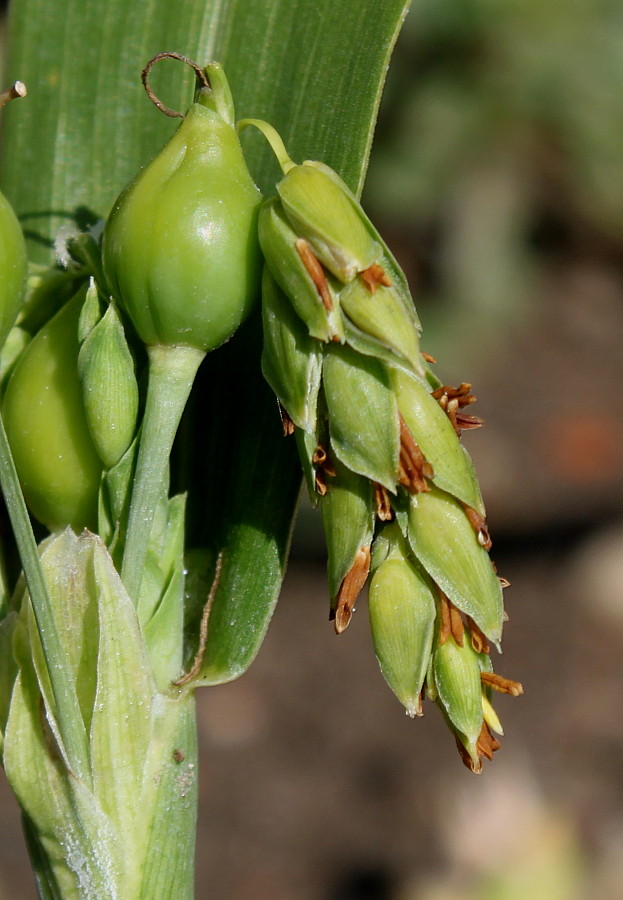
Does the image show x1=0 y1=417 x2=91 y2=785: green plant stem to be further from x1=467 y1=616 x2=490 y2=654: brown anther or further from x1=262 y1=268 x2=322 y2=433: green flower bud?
x1=467 y1=616 x2=490 y2=654: brown anther

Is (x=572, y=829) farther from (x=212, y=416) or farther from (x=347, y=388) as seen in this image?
(x=347, y=388)

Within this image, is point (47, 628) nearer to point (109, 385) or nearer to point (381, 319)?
point (109, 385)

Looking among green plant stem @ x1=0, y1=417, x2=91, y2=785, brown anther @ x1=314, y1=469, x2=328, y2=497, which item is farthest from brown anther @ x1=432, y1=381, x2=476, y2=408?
green plant stem @ x1=0, y1=417, x2=91, y2=785

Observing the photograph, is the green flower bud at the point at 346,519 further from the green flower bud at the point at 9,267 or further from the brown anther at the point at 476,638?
the green flower bud at the point at 9,267

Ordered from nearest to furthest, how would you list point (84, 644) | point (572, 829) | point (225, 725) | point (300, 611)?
point (84, 644)
point (572, 829)
point (225, 725)
point (300, 611)

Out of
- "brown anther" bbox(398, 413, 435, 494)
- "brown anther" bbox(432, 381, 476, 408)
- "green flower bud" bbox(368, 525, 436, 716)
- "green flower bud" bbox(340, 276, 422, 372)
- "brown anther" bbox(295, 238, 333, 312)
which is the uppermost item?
"brown anther" bbox(295, 238, 333, 312)

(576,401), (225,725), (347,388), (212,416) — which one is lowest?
(225,725)

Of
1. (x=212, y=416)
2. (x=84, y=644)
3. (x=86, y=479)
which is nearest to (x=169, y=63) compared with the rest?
(x=212, y=416)
